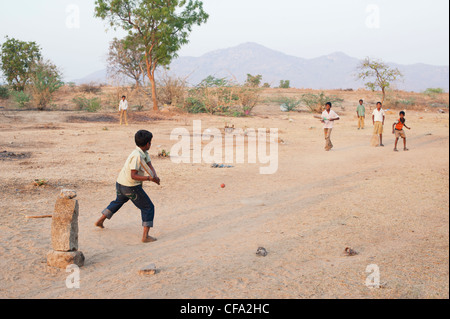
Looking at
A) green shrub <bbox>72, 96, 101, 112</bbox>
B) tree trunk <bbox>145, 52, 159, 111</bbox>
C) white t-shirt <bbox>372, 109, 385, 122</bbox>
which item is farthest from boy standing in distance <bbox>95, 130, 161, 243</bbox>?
tree trunk <bbox>145, 52, 159, 111</bbox>

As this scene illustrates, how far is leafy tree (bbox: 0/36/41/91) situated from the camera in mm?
32719

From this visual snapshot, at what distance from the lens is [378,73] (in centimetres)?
2700

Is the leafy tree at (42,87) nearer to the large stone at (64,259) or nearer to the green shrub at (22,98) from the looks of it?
the green shrub at (22,98)

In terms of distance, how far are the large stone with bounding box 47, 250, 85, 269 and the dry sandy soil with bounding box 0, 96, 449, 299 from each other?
114mm

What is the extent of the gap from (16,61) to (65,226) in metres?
33.7

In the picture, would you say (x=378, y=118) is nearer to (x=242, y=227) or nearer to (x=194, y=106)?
(x=242, y=227)

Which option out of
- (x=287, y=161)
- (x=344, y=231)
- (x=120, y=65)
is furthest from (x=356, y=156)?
(x=120, y=65)

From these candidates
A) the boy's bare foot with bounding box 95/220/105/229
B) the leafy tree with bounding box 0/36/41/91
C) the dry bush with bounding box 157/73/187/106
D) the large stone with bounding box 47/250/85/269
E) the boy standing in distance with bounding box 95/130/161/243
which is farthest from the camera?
the leafy tree with bounding box 0/36/41/91

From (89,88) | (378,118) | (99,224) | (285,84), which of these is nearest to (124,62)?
(89,88)

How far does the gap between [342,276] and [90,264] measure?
100 inches

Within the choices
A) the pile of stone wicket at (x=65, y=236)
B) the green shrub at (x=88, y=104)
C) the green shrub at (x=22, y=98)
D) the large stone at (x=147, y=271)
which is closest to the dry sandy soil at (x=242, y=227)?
the large stone at (x=147, y=271)

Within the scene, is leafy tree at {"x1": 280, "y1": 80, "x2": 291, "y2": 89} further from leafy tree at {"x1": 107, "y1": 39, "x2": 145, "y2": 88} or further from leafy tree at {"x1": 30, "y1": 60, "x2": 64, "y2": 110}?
leafy tree at {"x1": 30, "y1": 60, "x2": 64, "y2": 110}

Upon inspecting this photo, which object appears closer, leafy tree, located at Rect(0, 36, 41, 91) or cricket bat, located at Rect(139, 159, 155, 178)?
cricket bat, located at Rect(139, 159, 155, 178)

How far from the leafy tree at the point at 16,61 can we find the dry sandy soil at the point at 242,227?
2400 cm
